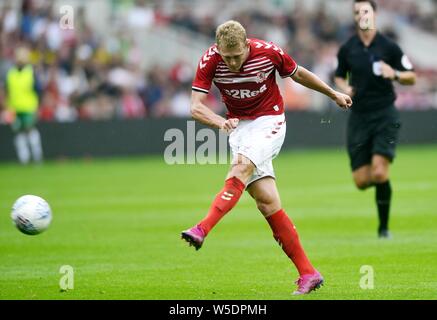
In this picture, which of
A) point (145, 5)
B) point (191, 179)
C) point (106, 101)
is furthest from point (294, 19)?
point (191, 179)

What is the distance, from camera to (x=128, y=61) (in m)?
30.2

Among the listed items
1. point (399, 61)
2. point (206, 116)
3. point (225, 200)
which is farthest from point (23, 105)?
point (225, 200)

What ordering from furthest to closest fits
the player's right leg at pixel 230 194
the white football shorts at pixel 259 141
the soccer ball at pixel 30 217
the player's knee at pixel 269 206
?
the soccer ball at pixel 30 217, the player's knee at pixel 269 206, the white football shorts at pixel 259 141, the player's right leg at pixel 230 194

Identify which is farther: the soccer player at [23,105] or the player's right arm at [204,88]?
the soccer player at [23,105]

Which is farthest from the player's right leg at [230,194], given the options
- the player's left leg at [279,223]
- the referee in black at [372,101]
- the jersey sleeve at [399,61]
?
the jersey sleeve at [399,61]

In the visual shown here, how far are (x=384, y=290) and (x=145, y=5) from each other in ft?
78.5

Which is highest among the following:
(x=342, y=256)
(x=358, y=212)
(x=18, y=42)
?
(x=18, y=42)

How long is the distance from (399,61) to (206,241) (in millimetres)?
3321

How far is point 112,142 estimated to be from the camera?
2812 cm

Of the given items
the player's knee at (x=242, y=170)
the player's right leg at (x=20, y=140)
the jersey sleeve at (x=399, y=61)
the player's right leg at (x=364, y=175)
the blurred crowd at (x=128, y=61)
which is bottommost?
the player's knee at (x=242, y=170)

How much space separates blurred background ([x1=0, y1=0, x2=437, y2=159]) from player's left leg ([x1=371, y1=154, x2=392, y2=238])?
14.4 metres

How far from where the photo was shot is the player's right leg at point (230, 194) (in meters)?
8.55

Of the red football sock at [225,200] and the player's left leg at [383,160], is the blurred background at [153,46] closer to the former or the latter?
the player's left leg at [383,160]

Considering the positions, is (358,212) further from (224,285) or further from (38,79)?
(38,79)
